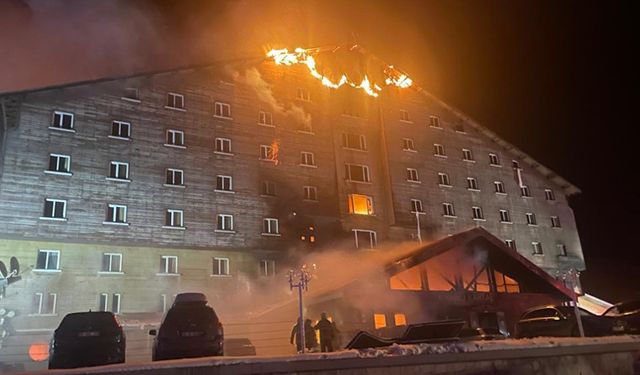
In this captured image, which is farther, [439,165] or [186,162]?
[439,165]

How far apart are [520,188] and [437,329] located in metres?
37.3

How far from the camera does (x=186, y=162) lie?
3366cm

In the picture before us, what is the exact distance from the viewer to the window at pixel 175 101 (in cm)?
3447

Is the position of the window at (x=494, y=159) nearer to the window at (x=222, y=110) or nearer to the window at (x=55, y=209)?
the window at (x=222, y=110)

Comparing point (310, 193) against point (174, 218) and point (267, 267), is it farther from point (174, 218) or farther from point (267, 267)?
point (174, 218)

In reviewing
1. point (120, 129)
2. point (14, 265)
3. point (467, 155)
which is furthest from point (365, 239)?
point (14, 265)

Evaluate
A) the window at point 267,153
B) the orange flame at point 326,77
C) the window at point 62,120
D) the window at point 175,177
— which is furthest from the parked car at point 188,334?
the orange flame at point 326,77

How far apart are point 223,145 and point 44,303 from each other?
14.7 meters

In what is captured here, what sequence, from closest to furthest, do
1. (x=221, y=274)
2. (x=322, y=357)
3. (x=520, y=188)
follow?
1. (x=322, y=357)
2. (x=221, y=274)
3. (x=520, y=188)

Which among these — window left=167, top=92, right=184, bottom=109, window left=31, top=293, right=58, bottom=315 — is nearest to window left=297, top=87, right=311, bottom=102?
window left=167, top=92, right=184, bottom=109

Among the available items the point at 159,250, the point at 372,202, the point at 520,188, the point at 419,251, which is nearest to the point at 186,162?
the point at 159,250

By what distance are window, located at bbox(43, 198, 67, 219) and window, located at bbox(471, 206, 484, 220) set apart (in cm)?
3191

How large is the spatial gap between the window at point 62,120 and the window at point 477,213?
3209 cm

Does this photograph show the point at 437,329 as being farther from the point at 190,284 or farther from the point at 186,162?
the point at 186,162
